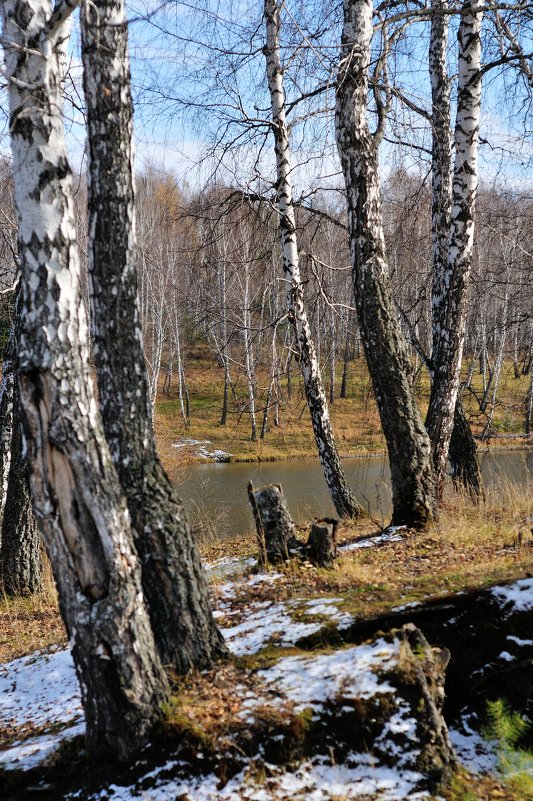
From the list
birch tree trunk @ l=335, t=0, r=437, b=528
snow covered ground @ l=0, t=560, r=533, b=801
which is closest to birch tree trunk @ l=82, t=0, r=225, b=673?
snow covered ground @ l=0, t=560, r=533, b=801

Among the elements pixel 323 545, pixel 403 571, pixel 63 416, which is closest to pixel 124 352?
pixel 63 416

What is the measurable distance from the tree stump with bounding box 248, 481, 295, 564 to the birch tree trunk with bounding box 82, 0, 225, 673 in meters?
1.90

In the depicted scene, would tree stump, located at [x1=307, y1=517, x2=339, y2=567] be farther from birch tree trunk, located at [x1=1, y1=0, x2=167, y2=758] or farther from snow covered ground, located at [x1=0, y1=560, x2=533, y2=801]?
birch tree trunk, located at [x1=1, y1=0, x2=167, y2=758]

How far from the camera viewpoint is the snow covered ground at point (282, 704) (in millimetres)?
Result: 2373

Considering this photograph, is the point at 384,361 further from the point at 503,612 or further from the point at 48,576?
the point at 48,576

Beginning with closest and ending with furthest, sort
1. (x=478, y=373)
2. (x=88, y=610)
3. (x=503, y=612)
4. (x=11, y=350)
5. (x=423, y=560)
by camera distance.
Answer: (x=88, y=610)
(x=503, y=612)
(x=423, y=560)
(x=11, y=350)
(x=478, y=373)

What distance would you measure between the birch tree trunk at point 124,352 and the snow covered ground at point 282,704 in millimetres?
516

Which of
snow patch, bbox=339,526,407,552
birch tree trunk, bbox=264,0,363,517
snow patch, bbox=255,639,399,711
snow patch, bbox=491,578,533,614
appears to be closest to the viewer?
snow patch, bbox=255,639,399,711

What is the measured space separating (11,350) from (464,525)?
5125 mm

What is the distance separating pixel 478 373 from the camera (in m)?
32.0

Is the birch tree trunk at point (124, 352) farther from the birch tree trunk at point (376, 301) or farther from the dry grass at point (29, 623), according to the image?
the birch tree trunk at point (376, 301)

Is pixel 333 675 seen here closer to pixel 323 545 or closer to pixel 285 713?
pixel 285 713

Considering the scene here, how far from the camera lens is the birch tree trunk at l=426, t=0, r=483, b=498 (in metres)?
6.23

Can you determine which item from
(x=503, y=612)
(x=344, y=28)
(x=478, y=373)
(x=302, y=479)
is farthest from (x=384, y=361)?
(x=478, y=373)
